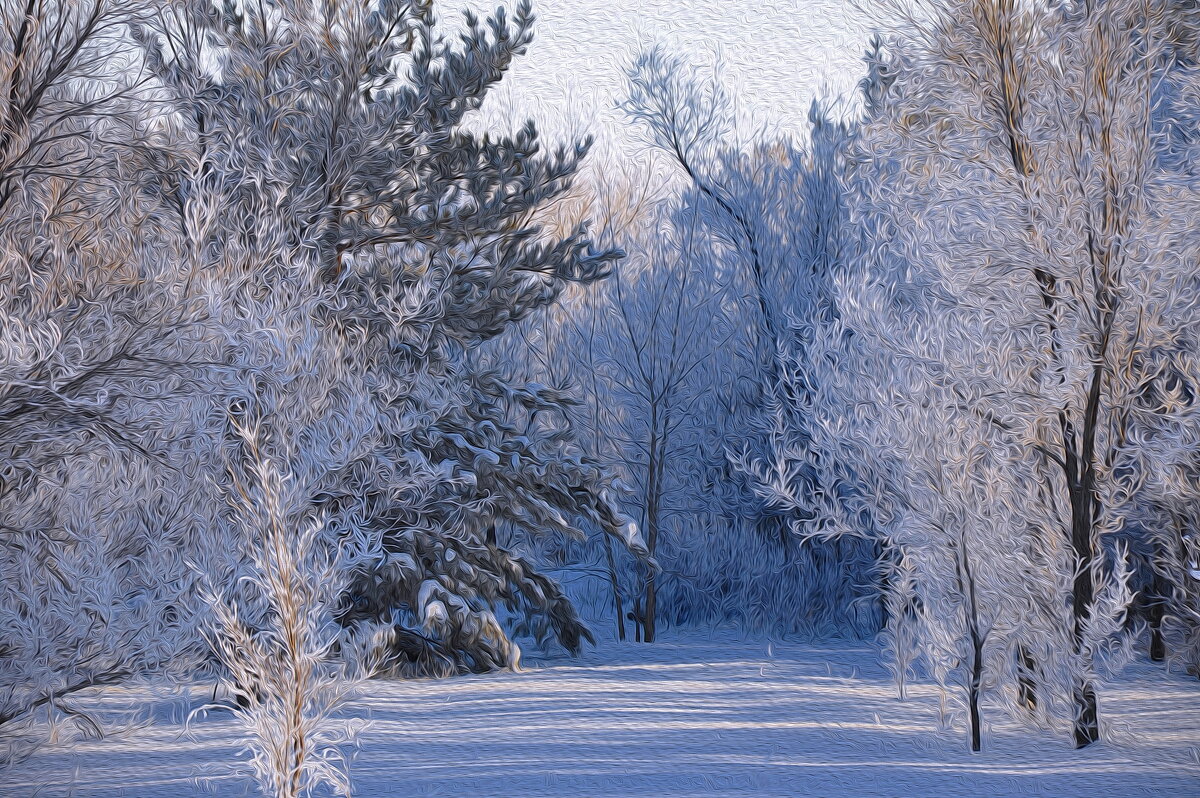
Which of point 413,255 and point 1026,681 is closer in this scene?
point 1026,681

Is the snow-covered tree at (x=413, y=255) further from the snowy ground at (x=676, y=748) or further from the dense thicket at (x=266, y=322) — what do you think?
the snowy ground at (x=676, y=748)

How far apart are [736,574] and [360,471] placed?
757 centimetres

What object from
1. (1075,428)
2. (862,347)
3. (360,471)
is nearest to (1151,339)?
(1075,428)

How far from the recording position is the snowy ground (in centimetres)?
716

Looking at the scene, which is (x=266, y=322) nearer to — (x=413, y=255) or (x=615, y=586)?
A: (x=413, y=255)

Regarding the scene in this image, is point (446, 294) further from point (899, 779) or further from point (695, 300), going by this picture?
point (899, 779)

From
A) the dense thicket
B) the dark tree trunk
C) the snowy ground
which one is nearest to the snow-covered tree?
the dense thicket

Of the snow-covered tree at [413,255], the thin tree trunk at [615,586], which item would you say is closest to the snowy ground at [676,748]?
the snow-covered tree at [413,255]

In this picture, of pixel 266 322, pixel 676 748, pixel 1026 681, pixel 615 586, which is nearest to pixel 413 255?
pixel 266 322

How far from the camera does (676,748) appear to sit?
8.21m

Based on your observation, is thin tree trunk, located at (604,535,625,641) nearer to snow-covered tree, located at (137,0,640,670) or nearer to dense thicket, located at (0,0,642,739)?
dense thicket, located at (0,0,642,739)

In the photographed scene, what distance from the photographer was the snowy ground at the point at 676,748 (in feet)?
23.5

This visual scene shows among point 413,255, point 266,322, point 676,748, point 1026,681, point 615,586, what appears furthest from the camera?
point 615,586

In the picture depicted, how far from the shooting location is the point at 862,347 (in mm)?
9281
